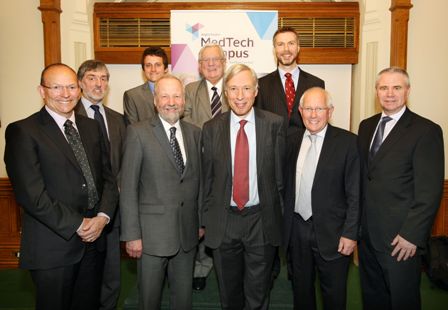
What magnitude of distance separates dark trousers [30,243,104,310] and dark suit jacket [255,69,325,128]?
1609 mm

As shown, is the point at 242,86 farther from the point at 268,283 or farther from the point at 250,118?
the point at 268,283

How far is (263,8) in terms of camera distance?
14.8 feet

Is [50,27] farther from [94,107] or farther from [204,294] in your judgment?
[204,294]

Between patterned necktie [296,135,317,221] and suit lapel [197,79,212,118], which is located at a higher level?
suit lapel [197,79,212,118]

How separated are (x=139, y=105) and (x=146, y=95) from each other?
99 mm

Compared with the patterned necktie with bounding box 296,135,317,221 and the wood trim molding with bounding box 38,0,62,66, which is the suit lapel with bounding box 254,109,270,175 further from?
the wood trim molding with bounding box 38,0,62,66

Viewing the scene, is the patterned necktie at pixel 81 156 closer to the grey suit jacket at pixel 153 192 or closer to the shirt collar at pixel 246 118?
the grey suit jacket at pixel 153 192

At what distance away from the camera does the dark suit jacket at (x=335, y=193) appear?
2414 mm

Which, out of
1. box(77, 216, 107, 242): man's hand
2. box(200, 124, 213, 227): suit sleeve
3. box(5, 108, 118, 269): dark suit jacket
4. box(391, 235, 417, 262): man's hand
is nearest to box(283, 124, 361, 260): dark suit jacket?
box(391, 235, 417, 262): man's hand

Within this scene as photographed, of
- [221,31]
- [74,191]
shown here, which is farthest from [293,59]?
[74,191]

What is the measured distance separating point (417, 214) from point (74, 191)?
188 cm

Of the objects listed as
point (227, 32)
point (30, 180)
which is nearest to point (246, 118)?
point (30, 180)

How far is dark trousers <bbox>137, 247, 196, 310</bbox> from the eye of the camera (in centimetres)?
247

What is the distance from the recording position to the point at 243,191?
8.15 ft
